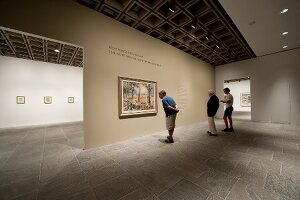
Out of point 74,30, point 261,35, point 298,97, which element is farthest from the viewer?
point 298,97

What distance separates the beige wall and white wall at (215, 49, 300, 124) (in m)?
5.75

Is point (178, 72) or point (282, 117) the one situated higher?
point (178, 72)

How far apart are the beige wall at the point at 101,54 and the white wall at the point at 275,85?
5.75 metres

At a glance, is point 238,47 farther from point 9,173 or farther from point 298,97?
point 9,173

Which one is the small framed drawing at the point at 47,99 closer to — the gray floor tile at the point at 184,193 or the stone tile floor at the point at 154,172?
the stone tile floor at the point at 154,172

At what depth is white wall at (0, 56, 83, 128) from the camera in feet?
26.3

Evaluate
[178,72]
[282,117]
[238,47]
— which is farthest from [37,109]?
[282,117]

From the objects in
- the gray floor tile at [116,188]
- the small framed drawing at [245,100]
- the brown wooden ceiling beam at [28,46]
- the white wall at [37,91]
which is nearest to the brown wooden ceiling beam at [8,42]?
the brown wooden ceiling beam at [28,46]

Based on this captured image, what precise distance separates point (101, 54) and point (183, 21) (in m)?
3.21

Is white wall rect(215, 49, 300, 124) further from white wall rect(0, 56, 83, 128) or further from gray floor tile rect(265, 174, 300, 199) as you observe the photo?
white wall rect(0, 56, 83, 128)

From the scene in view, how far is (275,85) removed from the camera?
8047mm

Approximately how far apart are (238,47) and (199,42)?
7.99ft

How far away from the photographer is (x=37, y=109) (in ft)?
29.4

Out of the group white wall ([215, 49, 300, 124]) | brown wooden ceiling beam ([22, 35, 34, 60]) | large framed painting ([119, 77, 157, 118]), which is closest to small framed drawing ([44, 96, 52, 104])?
brown wooden ceiling beam ([22, 35, 34, 60])
